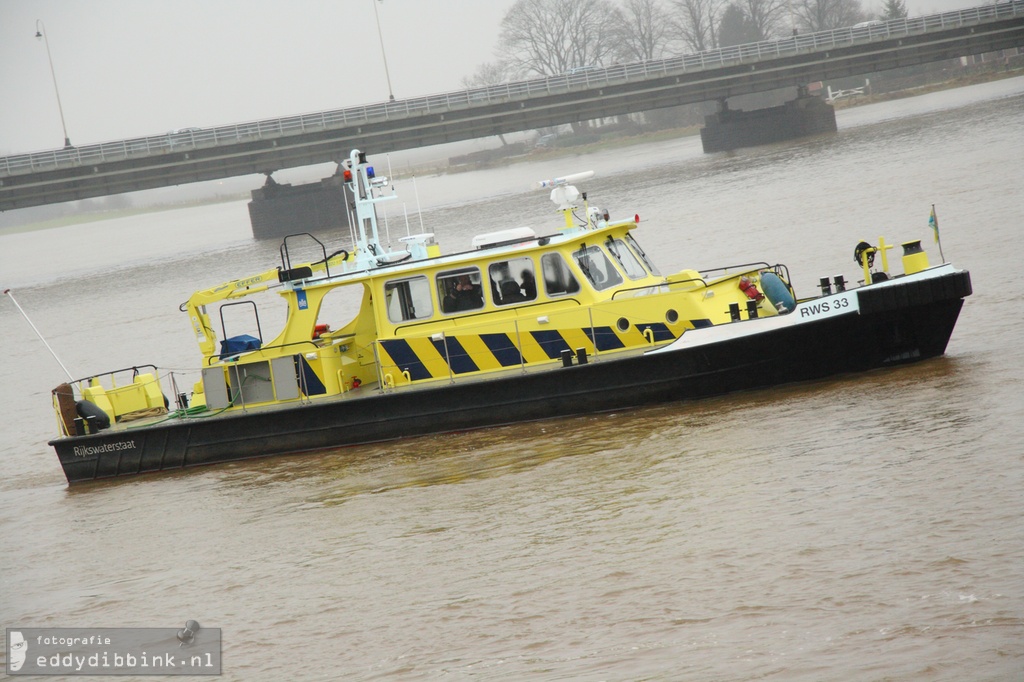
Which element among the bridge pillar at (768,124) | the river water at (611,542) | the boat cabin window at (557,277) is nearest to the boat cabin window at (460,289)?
the boat cabin window at (557,277)

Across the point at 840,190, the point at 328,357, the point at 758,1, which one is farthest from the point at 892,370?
the point at 758,1

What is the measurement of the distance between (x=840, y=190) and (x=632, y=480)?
2423 centimetres

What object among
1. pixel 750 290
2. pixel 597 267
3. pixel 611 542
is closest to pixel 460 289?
pixel 597 267

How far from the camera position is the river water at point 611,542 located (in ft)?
21.2

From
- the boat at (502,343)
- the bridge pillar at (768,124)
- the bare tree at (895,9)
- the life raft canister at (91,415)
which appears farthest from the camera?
the bare tree at (895,9)

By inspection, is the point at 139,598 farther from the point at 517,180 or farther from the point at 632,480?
the point at 517,180

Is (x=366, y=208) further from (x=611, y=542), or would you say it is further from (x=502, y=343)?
(x=611, y=542)

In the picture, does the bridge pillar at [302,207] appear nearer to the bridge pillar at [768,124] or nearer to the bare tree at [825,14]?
the bridge pillar at [768,124]

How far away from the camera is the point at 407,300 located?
12922 millimetres

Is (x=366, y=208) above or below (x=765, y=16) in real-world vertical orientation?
below

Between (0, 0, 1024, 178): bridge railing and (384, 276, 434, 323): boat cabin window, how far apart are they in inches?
1581

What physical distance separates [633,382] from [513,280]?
1871mm

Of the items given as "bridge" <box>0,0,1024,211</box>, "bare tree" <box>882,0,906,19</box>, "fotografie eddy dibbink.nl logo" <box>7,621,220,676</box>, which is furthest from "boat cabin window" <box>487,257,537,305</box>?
"bare tree" <box>882,0,906,19</box>

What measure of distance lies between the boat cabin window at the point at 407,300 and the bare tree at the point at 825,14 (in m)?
97.4
